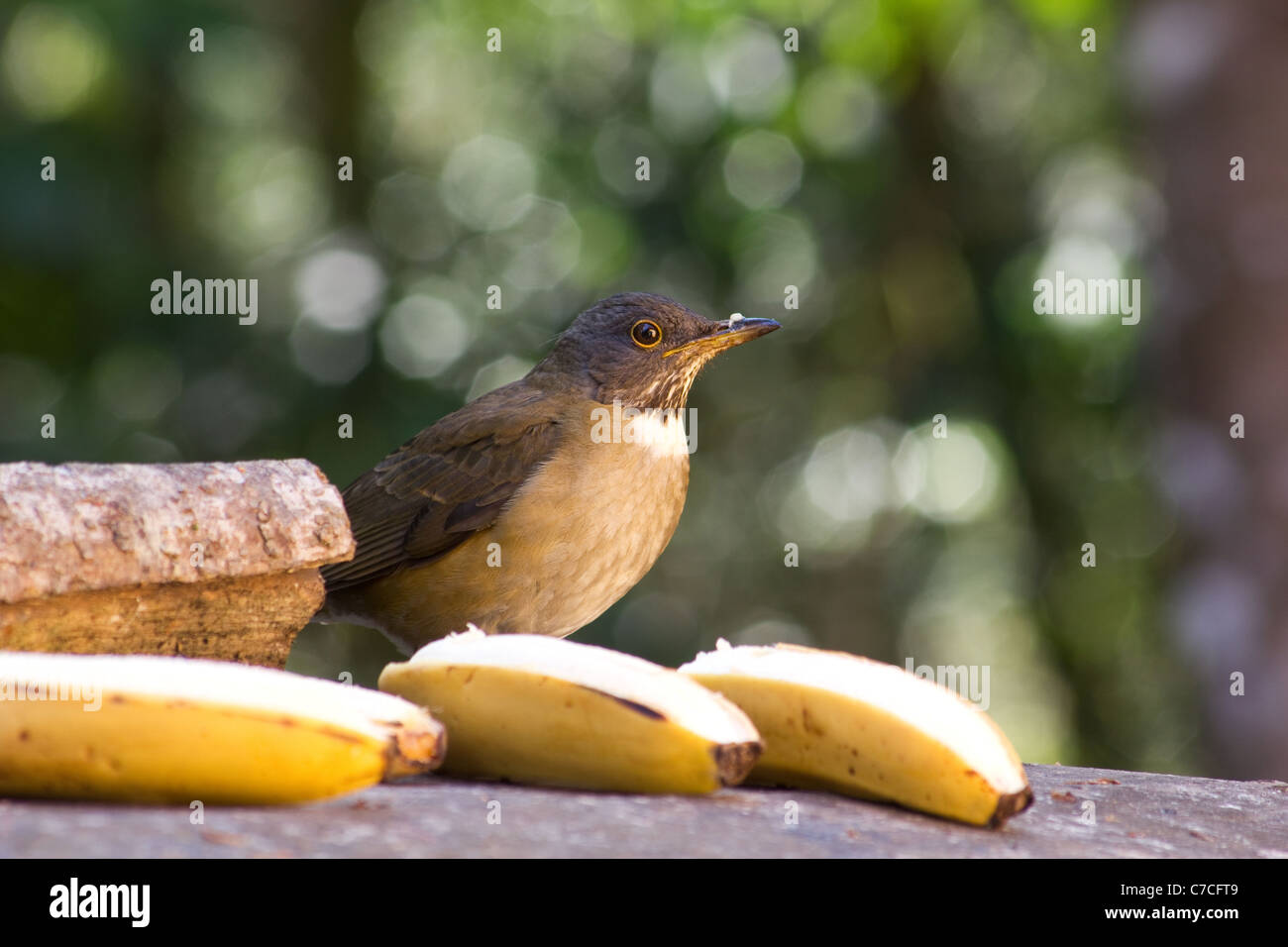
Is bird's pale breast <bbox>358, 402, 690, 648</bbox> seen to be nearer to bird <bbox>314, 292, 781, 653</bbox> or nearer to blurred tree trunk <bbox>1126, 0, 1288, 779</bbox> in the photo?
bird <bbox>314, 292, 781, 653</bbox>

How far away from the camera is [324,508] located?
11.6 feet

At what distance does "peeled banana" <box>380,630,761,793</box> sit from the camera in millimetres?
2744

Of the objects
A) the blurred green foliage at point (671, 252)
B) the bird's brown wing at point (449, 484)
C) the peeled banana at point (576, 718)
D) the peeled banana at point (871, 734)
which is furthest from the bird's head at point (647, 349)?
the blurred green foliage at point (671, 252)

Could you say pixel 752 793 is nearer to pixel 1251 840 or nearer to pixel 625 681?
pixel 625 681

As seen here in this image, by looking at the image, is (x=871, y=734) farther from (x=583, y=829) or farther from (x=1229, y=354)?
(x=1229, y=354)

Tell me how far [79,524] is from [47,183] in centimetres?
533

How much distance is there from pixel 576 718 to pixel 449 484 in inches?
93.9

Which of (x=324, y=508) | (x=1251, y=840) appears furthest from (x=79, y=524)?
(x=1251, y=840)

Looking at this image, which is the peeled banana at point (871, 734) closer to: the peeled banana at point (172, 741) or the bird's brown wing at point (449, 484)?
the peeled banana at point (172, 741)

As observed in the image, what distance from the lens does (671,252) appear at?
936 centimetres

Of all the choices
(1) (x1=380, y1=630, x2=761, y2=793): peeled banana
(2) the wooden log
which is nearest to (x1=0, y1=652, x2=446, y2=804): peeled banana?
(1) (x1=380, y1=630, x2=761, y2=793): peeled banana

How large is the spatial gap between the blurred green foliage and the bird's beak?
283 cm

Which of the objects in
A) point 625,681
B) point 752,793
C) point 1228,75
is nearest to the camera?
point 625,681

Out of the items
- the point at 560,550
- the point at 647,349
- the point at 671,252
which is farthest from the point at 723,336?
the point at 671,252
